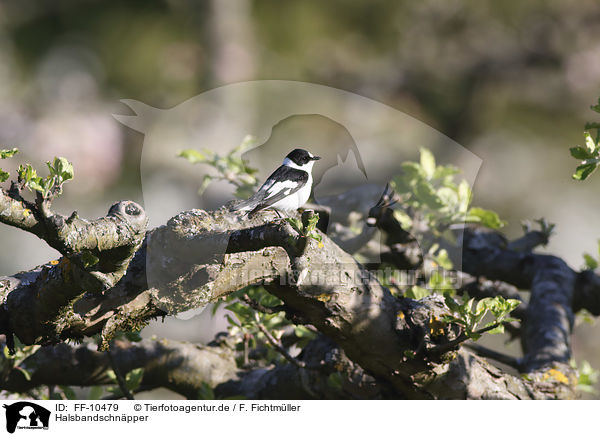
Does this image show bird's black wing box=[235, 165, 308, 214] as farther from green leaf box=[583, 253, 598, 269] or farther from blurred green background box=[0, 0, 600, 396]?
blurred green background box=[0, 0, 600, 396]

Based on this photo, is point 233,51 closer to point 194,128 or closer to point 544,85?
point 194,128

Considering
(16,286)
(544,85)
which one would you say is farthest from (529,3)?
(16,286)

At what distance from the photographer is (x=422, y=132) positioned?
1880 millimetres

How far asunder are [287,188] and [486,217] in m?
0.47

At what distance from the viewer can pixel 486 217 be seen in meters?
1.04

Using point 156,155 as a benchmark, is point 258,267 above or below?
below

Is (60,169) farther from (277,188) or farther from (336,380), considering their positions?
(336,380)

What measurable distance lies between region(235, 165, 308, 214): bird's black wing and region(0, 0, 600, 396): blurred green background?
2.96 ft

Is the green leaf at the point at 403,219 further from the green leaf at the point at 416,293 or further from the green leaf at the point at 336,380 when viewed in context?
the green leaf at the point at 336,380
